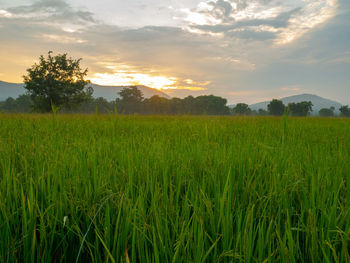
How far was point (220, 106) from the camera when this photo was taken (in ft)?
305

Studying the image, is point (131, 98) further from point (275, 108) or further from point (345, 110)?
point (345, 110)

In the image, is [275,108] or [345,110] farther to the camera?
[345,110]

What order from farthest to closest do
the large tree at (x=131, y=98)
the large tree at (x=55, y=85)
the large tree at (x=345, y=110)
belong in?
the large tree at (x=345, y=110), the large tree at (x=131, y=98), the large tree at (x=55, y=85)

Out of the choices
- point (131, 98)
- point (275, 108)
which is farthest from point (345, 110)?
point (131, 98)

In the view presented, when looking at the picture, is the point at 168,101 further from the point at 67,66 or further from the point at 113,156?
the point at 113,156

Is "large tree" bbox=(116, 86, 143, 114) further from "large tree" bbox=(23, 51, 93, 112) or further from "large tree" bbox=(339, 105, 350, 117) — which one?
"large tree" bbox=(339, 105, 350, 117)

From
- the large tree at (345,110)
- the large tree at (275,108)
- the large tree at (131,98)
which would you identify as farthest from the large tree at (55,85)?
the large tree at (345,110)

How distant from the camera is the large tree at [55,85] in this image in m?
34.4

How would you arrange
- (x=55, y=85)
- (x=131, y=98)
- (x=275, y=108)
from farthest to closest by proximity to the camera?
1. (x=275, y=108)
2. (x=131, y=98)
3. (x=55, y=85)

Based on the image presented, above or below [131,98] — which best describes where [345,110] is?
below

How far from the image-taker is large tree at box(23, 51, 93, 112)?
34.4 meters

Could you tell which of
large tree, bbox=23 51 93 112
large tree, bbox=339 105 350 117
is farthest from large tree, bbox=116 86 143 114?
large tree, bbox=339 105 350 117

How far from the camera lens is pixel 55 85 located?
34.6 meters

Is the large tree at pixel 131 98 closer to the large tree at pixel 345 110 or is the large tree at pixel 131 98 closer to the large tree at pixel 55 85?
the large tree at pixel 55 85
